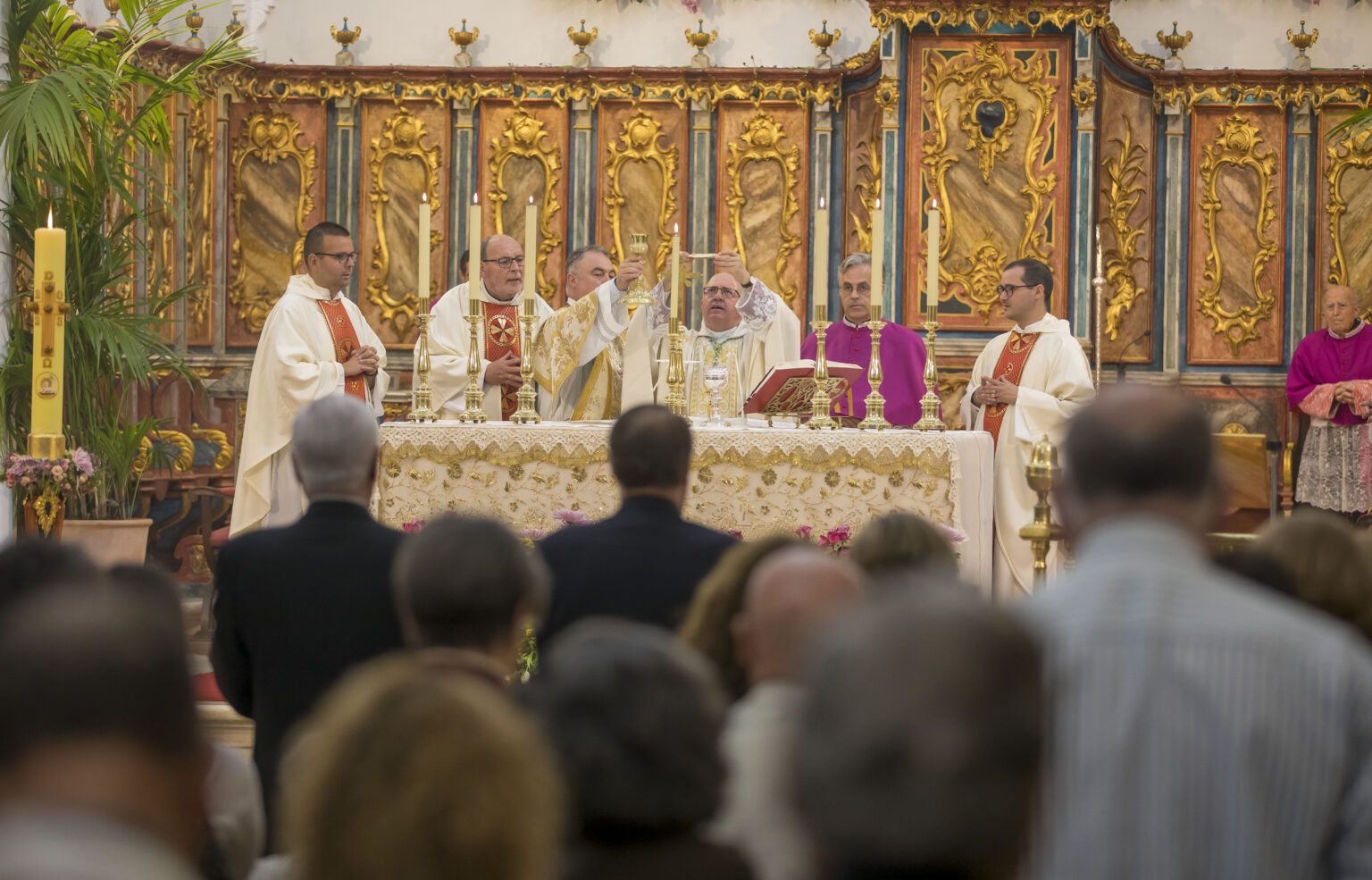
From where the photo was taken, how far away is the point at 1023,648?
1.38 m

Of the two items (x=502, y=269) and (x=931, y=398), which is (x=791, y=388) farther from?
(x=502, y=269)

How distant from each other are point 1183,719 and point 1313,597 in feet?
2.93

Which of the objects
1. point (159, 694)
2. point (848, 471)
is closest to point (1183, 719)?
point (159, 694)

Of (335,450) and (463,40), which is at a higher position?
(463,40)

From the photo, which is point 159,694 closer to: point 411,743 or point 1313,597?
point 411,743

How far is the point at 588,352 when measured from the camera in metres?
7.53

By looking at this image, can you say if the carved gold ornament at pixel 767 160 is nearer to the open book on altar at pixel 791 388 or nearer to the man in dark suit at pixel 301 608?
the open book on altar at pixel 791 388

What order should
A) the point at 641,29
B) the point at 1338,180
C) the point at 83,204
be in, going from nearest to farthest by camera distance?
the point at 83,204
the point at 1338,180
the point at 641,29

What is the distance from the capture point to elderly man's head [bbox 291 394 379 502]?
3.23 metres

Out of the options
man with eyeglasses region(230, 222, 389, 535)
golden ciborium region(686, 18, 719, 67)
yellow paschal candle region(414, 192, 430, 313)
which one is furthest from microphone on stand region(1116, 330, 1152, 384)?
yellow paschal candle region(414, 192, 430, 313)

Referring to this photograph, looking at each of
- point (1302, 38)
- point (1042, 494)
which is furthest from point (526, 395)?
point (1302, 38)

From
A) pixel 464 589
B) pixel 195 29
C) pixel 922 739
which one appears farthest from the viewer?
pixel 195 29

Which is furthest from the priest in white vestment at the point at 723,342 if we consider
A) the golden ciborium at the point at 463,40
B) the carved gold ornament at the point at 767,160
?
the golden ciborium at the point at 463,40

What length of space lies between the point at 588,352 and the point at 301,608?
452 centimetres
